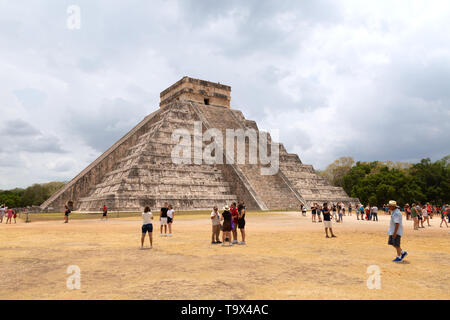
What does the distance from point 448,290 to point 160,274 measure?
4673mm

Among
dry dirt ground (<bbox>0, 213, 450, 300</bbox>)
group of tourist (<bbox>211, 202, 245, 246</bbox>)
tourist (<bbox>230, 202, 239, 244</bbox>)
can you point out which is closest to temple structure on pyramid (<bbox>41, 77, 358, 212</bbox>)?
group of tourist (<bbox>211, 202, 245, 246</bbox>)

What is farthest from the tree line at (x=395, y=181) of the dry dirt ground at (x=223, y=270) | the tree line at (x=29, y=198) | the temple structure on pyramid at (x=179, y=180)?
the tree line at (x=29, y=198)

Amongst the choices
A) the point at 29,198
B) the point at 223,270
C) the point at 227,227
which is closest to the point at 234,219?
the point at 227,227

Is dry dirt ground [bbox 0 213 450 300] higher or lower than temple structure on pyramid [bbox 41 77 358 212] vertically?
lower

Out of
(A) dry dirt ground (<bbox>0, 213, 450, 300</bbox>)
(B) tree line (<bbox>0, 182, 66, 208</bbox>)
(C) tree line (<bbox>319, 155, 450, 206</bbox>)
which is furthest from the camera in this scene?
(B) tree line (<bbox>0, 182, 66, 208</bbox>)

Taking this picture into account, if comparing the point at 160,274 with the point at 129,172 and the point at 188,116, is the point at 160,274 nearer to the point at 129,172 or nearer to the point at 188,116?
the point at 129,172

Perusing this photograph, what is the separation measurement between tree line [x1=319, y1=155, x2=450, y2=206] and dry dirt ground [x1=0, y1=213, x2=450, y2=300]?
111ft

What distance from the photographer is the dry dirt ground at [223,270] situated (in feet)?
15.4

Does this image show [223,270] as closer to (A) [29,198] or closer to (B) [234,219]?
(B) [234,219]

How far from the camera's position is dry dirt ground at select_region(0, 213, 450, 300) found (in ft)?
15.4

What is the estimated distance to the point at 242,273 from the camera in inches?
233

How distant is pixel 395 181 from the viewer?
40438mm

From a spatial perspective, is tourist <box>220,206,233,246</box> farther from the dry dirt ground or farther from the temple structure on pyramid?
the temple structure on pyramid

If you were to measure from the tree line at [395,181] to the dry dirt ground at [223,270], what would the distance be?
33.9m
